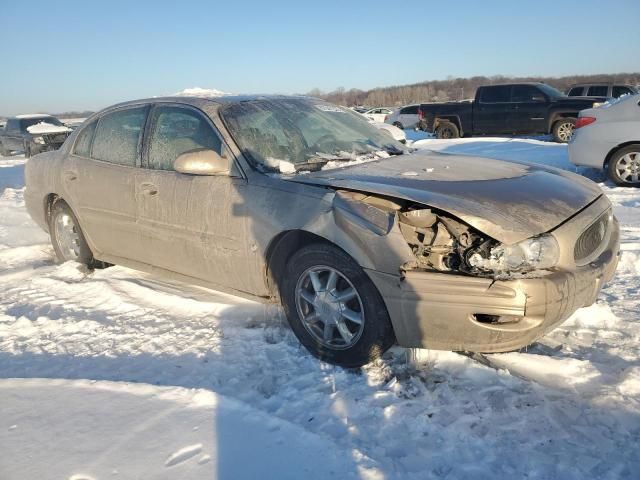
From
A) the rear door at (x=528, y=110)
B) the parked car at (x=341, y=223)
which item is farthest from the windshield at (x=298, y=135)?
the rear door at (x=528, y=110)

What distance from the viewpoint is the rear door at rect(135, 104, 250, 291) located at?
329cm

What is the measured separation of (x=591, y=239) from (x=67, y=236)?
175 inches

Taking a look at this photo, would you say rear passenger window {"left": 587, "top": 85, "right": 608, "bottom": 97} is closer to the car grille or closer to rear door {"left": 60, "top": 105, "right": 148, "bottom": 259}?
the car grille

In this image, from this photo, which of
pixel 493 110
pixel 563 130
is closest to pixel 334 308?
→ pixel 563 130

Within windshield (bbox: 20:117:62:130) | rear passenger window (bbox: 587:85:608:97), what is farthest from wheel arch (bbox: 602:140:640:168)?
windshield (bbox: 20:117:62:130)

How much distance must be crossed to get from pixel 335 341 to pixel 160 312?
1541 millimetres

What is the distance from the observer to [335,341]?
2900 mm

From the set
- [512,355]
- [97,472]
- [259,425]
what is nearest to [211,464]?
[259,425]

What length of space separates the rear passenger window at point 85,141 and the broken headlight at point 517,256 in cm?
360

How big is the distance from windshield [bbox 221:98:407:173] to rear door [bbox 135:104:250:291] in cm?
21

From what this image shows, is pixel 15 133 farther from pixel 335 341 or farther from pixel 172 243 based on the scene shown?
pixel 335 341

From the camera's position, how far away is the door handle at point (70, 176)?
4473mm

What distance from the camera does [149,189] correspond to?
377cm

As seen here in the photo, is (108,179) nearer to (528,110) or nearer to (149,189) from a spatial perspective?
(149,189)
